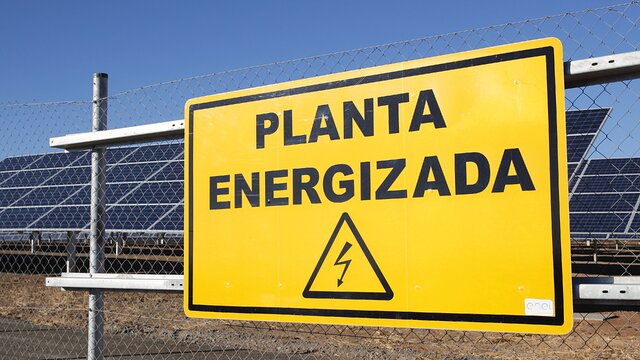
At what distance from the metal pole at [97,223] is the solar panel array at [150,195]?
6.99 m

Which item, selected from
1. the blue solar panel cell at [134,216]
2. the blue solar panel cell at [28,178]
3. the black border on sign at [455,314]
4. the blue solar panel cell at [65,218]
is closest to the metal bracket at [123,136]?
the black border on sign at [455,314]

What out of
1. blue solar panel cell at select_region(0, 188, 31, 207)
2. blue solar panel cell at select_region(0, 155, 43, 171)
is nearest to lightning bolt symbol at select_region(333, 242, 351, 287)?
blue solar panel cell at select_region(0, 188, 31, 207)

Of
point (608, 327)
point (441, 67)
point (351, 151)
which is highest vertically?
point (441, 67)

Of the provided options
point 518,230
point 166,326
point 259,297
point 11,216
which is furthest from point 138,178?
point 518,230

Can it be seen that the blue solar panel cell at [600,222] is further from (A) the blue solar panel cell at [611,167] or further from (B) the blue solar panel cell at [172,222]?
(B) the blue solar panel cell at [172,222]

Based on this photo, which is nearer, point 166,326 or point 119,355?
point 119,355

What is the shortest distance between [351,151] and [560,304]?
118cm

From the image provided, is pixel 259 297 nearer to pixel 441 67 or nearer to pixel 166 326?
pixel 441 67

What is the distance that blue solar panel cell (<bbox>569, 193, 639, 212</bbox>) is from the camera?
12.6m

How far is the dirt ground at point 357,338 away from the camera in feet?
24.1

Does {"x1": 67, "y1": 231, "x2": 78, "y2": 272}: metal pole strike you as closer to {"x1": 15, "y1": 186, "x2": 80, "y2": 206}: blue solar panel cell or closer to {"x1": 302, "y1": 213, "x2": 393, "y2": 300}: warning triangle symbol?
{"x1": 15, "y1": 186, "x2": 80, "y2": 206}: blue solar panel cell

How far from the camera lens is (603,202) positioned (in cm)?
1265

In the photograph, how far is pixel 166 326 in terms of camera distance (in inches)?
362

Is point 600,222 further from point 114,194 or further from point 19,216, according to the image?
point 19,216
